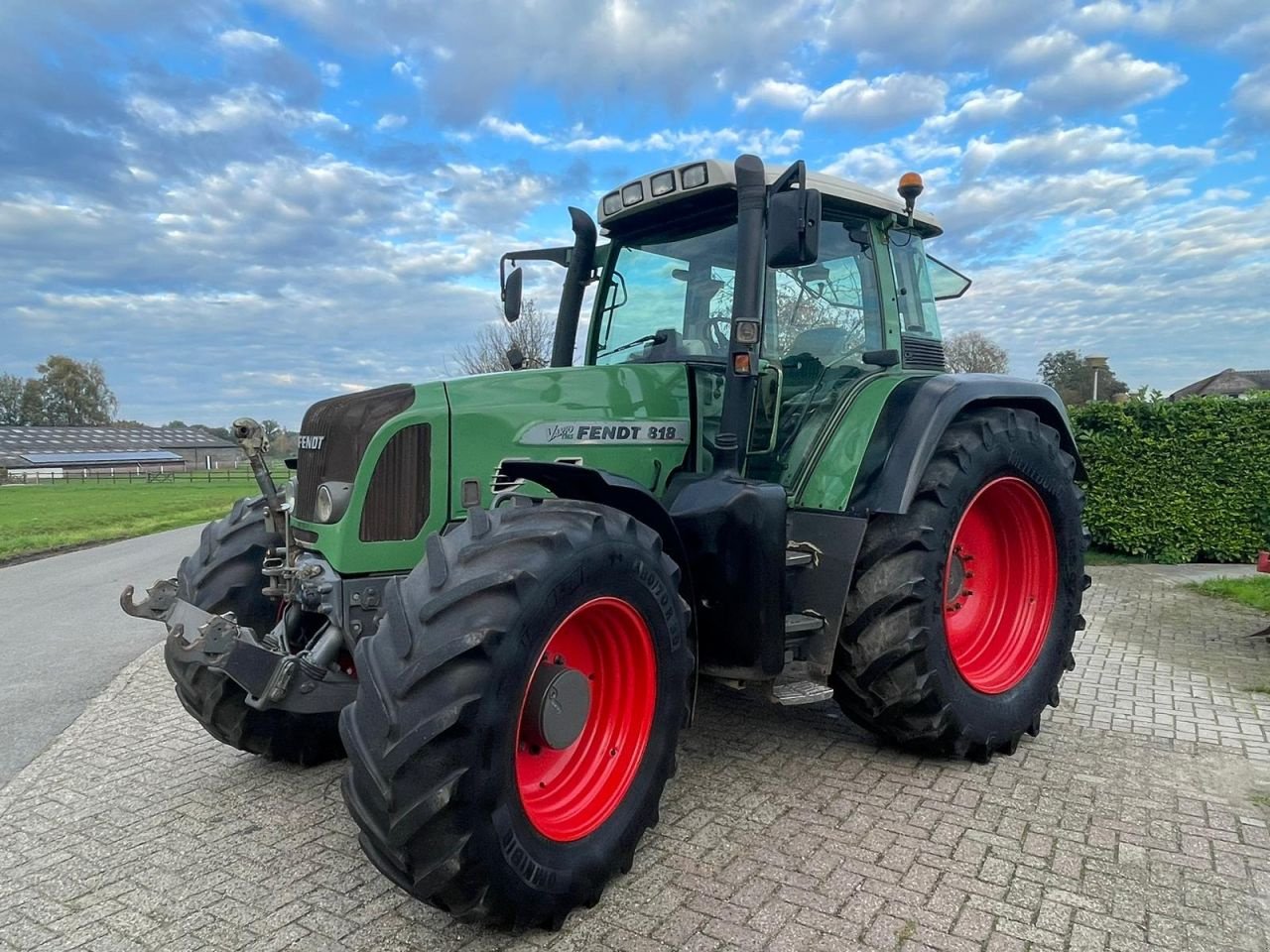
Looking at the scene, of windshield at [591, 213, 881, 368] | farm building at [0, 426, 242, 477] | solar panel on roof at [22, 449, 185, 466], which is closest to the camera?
windshield at [591, 213, 881, 368]

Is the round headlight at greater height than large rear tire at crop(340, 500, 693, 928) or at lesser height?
greater

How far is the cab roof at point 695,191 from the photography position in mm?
3709

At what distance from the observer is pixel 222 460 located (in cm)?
7944

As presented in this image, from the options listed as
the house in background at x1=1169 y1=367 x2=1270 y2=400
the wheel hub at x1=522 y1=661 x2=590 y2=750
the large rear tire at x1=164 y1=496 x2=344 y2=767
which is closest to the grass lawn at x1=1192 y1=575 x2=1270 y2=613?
the wheel hub at x1=522 y1=661 x2=590 y2=750

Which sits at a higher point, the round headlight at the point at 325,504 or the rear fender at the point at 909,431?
the rear fender at the point at 909,431

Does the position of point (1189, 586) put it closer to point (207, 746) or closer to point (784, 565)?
point (784, 565)

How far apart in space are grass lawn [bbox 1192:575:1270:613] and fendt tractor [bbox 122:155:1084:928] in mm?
4760

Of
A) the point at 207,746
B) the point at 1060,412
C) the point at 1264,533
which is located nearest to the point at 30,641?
the point at 207,746

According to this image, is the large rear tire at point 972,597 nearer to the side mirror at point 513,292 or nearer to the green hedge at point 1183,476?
the side mirror at point 513,292

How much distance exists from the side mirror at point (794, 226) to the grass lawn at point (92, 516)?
14.1 m

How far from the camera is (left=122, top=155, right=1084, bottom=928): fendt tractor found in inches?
93.0

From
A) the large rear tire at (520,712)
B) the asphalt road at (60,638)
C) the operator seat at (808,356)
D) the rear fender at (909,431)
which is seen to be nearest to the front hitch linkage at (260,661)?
the large rear tire at (520,712)

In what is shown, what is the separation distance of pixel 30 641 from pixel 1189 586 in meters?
10.7

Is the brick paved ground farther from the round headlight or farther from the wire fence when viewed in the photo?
the wire fence
